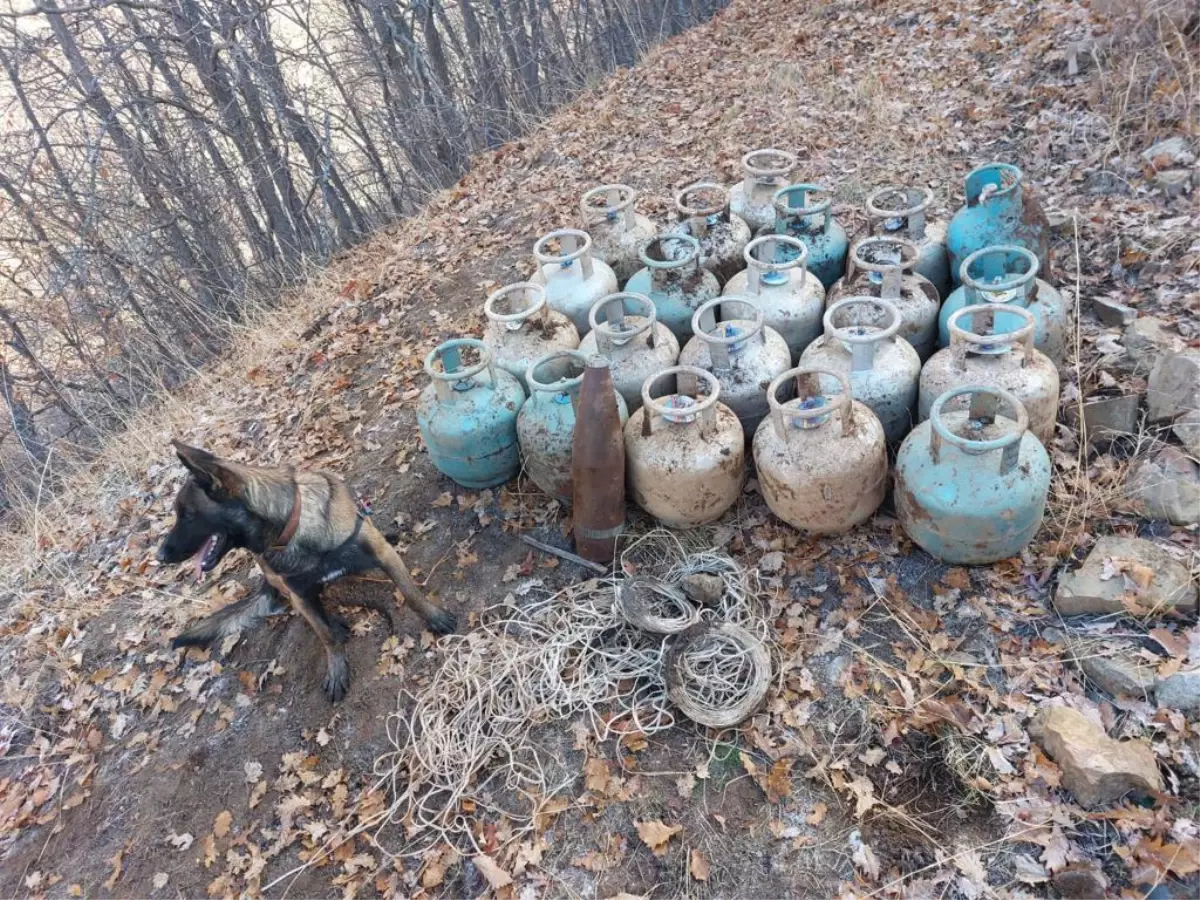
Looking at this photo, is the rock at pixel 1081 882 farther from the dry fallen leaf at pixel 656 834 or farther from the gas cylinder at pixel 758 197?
the gas cylinder at pixel 758 197

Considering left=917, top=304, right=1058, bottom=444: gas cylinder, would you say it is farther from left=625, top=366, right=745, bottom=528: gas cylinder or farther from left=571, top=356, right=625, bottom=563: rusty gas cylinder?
left=571, top=356, right=625, bottom=563: rusty gas cylinder

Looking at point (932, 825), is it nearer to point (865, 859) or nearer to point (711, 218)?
point (865, 859)

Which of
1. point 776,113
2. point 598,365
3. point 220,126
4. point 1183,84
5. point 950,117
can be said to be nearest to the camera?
point 598,365

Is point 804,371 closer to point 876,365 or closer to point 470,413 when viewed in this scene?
point 876,365

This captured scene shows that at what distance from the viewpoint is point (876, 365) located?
4.22m

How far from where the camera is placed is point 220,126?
10.5m

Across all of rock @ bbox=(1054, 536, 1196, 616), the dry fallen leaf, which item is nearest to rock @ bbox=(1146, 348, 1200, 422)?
rock @ bbox=(1054, 536, 1196, 616)

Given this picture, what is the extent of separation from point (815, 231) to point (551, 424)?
2499 millimetres

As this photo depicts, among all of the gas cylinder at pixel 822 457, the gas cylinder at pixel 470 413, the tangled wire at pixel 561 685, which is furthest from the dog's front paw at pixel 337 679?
the gas cylinder at pixel 822 457

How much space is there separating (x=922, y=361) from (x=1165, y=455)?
139cm

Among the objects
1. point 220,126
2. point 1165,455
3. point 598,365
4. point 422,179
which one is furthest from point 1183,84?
point 220,126

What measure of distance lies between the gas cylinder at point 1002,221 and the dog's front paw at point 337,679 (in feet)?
15.0

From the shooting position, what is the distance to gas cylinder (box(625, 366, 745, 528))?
4.10 metres

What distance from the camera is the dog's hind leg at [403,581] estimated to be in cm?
412
